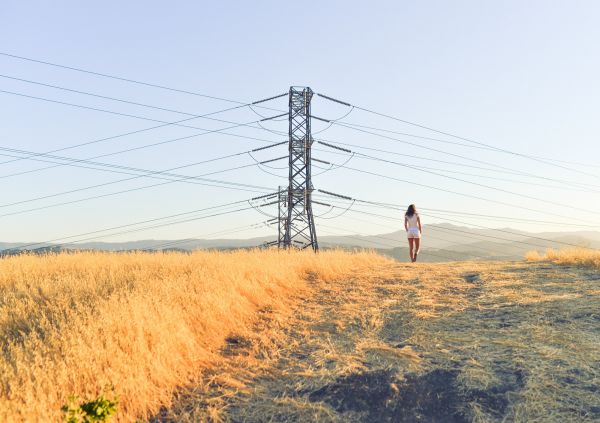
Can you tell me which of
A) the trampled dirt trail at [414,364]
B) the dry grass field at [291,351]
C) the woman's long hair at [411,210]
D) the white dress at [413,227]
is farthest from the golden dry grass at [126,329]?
the woman's long hair at [411,210]

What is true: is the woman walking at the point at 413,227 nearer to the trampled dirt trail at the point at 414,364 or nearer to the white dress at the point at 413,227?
the white dress at the point at 413,227

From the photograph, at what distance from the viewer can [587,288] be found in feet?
32.6

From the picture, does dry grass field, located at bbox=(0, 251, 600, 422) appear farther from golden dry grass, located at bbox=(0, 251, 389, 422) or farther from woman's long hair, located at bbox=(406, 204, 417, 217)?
woman's long hair, located at bbox=(406, 204, 417, 217)

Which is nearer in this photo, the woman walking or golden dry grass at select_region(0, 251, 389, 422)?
golden dry grass at select_region(0, 251, 389, 422)

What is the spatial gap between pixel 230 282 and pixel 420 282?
17.2 feet

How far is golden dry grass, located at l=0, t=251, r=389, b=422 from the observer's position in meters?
4.76

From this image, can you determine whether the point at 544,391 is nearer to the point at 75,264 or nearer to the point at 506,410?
the point at 506,410

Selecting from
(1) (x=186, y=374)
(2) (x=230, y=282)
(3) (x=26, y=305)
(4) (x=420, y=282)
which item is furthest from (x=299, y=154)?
(1) (x=186, y=374)

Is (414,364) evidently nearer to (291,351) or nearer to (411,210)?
(291,351)

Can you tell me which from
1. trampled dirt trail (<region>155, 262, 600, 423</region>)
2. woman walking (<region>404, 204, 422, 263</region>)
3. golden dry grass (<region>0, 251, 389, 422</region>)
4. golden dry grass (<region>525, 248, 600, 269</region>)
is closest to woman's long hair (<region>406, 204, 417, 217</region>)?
woman walking (<region>404, 204, 422, 263</region>)

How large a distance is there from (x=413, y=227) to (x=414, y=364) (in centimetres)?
1155

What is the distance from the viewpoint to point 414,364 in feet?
18.9

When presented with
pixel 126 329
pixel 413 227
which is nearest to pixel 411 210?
pixel 413 227

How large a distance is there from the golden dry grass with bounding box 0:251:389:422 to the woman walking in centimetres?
755
